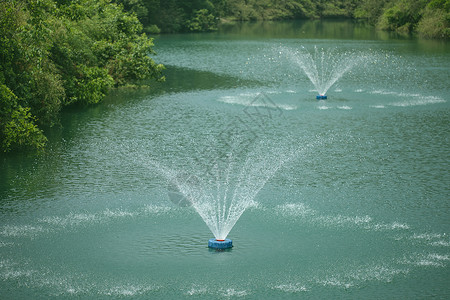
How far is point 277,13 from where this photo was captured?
126m

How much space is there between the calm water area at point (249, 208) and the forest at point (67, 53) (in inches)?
46.9

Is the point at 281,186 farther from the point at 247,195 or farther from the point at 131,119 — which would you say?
the point at 131,119

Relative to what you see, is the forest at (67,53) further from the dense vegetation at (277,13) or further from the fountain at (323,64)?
the fountain at (323,64)

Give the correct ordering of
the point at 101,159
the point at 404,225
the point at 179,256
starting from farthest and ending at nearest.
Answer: the point at 101,159 < the point at 404,225 < the point at 179,256

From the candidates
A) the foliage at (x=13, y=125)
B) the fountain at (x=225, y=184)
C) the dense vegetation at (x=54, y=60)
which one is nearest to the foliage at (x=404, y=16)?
the dense vegetation at (x=54, y=60)

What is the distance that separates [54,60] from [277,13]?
322ft

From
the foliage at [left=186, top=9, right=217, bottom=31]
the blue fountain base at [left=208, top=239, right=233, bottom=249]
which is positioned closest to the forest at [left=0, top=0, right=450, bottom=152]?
the foliage at [left=186, top=9, right=217, bottom=31]

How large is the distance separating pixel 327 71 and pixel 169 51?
21413 mm

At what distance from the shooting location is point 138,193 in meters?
21.4

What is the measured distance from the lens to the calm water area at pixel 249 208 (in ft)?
50.8

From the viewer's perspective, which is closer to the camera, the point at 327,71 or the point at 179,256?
the point at 179,256

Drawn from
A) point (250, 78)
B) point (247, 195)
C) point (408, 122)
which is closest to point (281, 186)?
point (247, 195)

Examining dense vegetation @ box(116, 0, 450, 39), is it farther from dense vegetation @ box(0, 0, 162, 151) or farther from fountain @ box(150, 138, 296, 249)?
fountain @ box(150, 138, 296, 249)

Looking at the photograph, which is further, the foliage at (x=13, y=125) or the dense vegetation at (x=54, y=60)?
the dense vegetation at (x=54, y=60)
